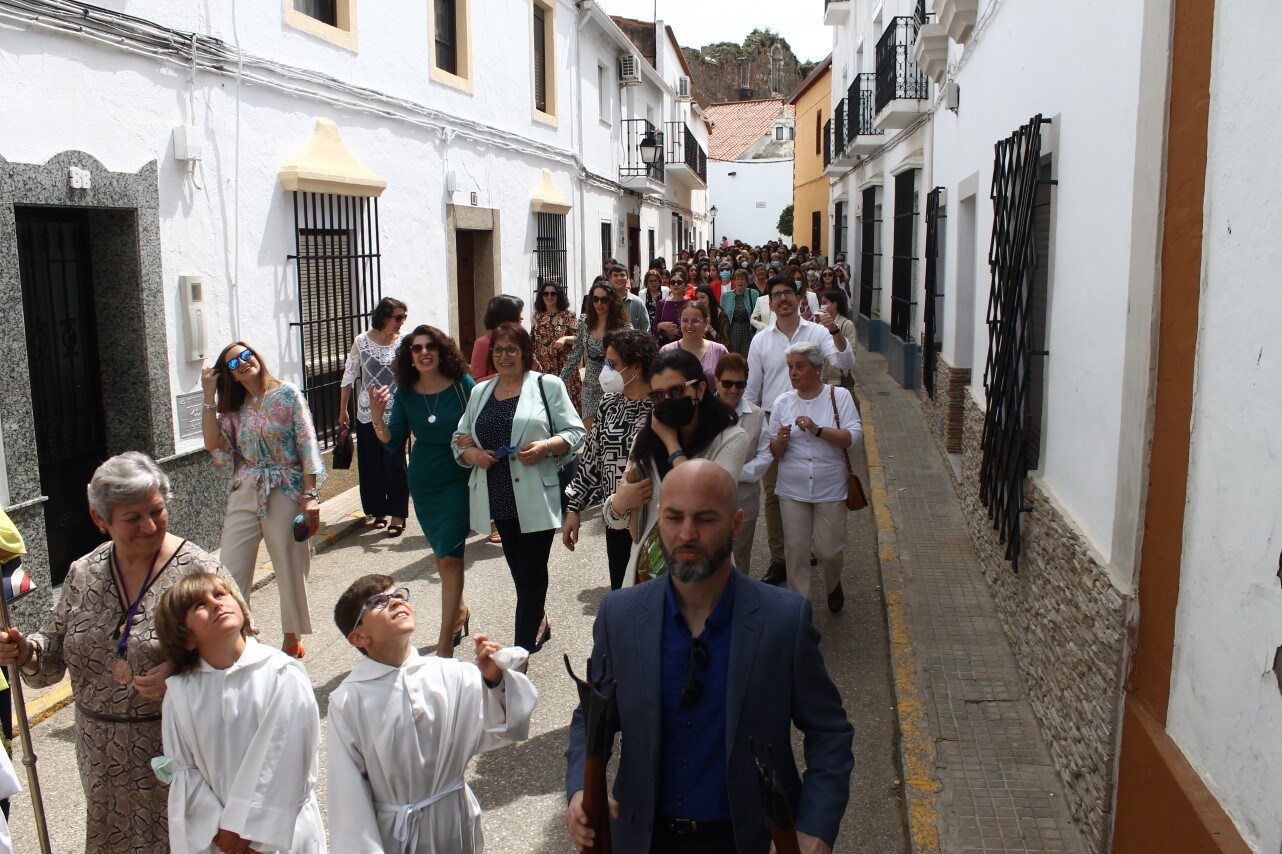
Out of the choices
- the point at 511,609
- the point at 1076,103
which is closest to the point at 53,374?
the point at 511,609

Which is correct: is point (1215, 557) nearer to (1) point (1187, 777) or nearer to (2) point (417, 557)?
(1) point (1187, 777)

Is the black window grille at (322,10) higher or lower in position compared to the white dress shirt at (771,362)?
higher

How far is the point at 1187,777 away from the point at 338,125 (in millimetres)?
8486

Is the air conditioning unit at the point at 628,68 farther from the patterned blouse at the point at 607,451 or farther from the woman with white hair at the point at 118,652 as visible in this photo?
the woman with white hair at the point at 118,652

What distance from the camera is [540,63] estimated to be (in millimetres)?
15461

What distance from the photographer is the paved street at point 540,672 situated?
433cm

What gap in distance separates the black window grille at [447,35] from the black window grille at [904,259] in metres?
5.61

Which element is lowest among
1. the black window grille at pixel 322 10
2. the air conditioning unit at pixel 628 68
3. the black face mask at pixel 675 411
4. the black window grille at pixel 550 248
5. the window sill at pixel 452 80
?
the black face mask at pixel 675 411

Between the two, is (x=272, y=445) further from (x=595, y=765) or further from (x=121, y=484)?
(x=595, y=765)

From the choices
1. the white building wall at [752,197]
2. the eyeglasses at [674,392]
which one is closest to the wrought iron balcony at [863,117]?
the eyeglasses at [674,392]

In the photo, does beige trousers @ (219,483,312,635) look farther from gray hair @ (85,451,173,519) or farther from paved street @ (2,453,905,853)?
gray hair @ (85,451,173,519)

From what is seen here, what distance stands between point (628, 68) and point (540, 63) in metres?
5.17

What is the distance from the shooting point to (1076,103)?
496 cm

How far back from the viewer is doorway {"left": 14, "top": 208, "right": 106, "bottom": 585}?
6504 mm
